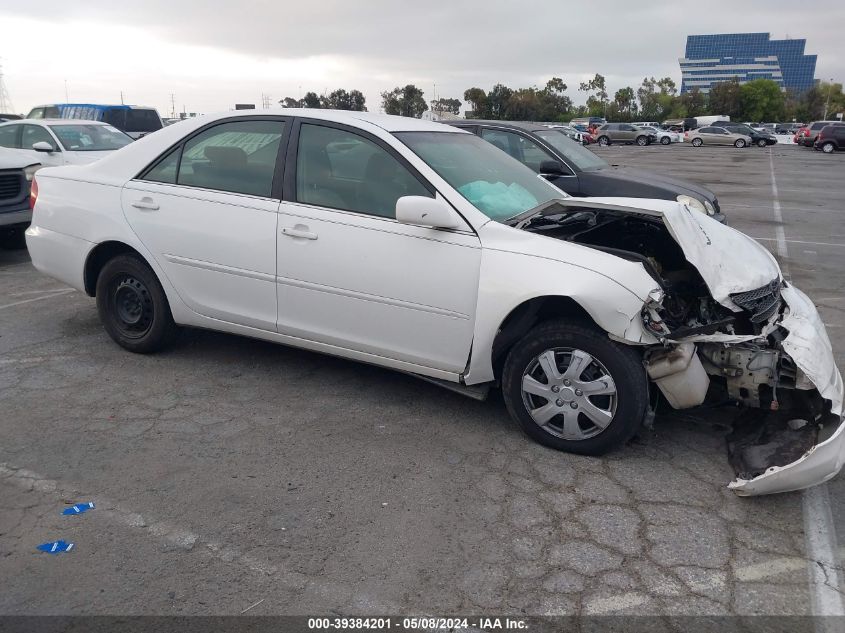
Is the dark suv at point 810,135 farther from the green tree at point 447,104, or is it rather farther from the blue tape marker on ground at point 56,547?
the blue tape marker on ground at point 56,547

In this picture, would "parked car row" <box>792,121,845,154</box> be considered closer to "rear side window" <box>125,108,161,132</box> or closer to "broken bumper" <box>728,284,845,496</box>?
"rear side window" <box>125,108,161,132</box>

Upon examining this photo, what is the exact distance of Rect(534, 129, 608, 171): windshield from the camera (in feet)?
27.7

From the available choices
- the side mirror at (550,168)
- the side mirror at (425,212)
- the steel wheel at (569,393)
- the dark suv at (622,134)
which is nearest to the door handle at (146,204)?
the side mirror at (425,212)

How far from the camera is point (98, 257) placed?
5.11m

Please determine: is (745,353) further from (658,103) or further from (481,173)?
(658,103)

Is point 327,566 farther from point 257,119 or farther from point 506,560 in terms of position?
point 257,119

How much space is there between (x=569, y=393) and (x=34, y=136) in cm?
1101

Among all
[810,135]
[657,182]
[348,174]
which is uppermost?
[810,135]

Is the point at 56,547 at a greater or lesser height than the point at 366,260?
lesser

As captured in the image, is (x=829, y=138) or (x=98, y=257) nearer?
(x=98, y=257)

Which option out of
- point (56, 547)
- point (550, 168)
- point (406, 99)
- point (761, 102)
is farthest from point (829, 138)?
point (761, 102)

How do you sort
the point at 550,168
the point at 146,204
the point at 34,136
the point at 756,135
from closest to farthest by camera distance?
the point at 146,204 → the point at 550,168 → the point at 34,136 → the point at 756,135

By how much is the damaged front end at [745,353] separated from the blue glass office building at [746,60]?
202m

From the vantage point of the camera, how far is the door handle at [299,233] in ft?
13.7
